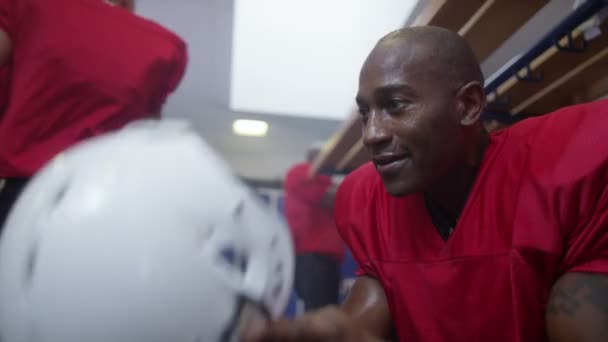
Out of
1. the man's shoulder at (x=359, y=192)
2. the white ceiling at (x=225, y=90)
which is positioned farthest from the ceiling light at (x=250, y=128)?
the man's shoulder at (x=359, y=192)

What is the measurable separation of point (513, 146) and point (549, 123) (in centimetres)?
6

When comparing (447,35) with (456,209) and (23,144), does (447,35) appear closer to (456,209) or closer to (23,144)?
(456,209)

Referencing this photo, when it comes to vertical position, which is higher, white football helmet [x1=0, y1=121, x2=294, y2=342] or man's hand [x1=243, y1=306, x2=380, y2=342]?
white football helmet [x1=0, y1=121, x2=294, y2=342]

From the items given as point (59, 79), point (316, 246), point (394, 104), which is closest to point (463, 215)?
point (394, 104)

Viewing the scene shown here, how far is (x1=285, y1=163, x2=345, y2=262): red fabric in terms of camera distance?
203 cm

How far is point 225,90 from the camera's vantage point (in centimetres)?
238

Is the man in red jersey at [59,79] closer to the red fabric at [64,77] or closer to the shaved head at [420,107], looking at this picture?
the red fabric at [64,77]

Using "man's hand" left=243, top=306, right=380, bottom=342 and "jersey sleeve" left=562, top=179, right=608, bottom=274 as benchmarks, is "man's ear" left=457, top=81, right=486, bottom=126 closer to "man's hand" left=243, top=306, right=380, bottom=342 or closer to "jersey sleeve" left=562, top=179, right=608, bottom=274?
"jersey sleeve" left=562, top=179, right=608, bottom=274

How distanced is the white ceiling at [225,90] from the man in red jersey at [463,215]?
42cm

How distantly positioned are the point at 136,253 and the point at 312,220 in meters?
1.69

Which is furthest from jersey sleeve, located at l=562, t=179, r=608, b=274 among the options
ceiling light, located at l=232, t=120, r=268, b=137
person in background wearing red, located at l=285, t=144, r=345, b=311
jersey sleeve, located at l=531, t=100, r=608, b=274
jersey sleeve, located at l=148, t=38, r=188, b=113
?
ceiling light, located at l=232, t=120, r=268, b=137

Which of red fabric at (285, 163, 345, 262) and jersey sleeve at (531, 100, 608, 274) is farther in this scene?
red fabric at (285, 163, 345, 262)

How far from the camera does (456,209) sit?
836 mm

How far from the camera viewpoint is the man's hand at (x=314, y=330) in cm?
46
